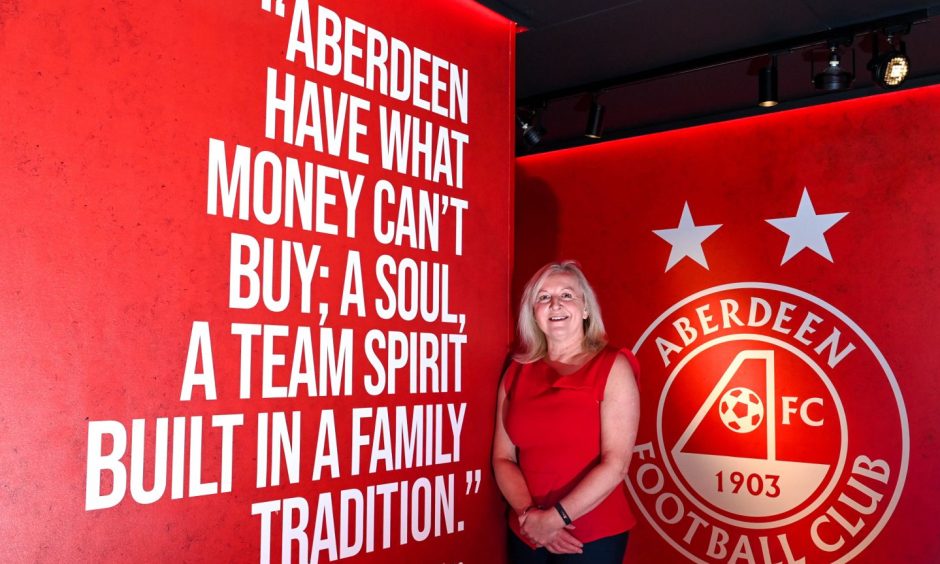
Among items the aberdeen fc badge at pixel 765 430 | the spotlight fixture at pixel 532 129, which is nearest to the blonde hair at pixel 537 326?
the spotlight fixture at pixel 532 129

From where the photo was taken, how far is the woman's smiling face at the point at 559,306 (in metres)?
2.85

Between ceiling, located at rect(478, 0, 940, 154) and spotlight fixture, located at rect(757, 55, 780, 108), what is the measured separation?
85 millimetres

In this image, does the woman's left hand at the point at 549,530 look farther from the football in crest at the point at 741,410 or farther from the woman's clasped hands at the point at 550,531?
the football in crest at the point at 741,410

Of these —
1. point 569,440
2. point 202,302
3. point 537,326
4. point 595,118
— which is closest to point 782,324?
point 595,118

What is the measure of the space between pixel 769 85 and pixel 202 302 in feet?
10.6

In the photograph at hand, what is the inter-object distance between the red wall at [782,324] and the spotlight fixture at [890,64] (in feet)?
2.91

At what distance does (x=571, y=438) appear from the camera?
2684 mm

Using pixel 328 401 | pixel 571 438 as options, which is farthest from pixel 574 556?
pixel 328 401

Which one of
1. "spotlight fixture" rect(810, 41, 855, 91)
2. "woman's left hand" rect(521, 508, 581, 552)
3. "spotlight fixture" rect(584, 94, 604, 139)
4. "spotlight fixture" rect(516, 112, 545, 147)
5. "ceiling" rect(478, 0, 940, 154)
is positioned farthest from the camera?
"spotlight fixture" rect(516, 112, 545, 147)

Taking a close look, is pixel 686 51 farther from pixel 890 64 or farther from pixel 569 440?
pixel 569 440

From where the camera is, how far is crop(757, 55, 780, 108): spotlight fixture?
13.6ft

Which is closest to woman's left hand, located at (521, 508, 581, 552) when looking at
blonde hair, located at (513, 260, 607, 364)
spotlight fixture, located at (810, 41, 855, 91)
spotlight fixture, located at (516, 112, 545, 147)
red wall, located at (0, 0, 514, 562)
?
red wall, located at (0, 0, 514, 562)

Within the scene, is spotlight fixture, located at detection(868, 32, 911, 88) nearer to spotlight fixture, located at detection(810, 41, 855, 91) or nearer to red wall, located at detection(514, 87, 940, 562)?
spotlight fixture, located at detection(810, 41, 855, 91)

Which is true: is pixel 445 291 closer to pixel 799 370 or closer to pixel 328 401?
pixel 328 401
